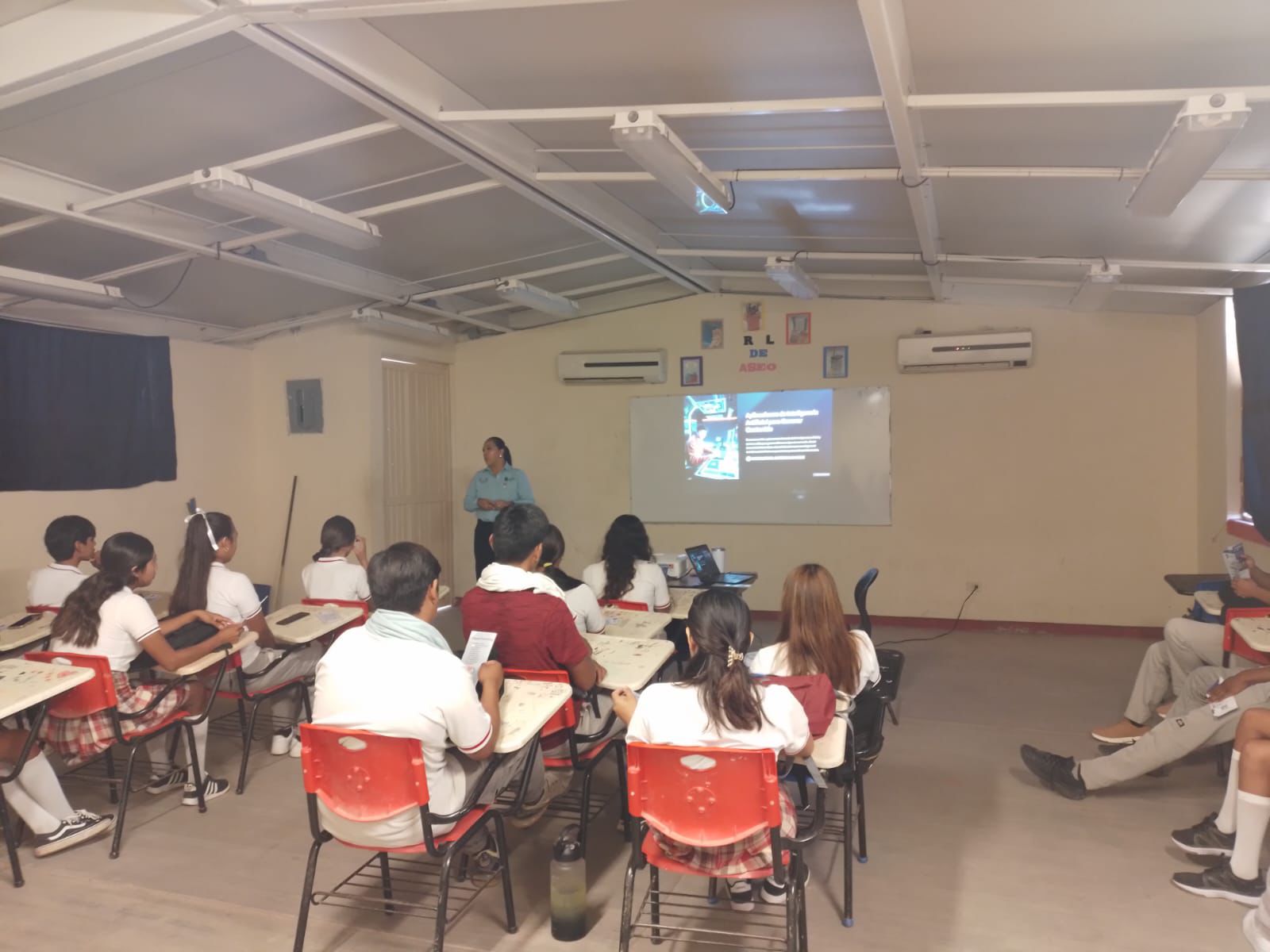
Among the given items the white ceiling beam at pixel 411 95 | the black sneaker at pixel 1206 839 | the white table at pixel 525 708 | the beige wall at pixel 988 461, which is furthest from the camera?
the beige wall at pixel 988 461

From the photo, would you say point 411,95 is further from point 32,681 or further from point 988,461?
point 988,461

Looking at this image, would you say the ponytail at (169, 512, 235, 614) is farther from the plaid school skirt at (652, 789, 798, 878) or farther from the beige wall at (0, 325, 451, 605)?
the beige wall at (0, 325, 451, 605)

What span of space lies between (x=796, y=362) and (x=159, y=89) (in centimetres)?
482

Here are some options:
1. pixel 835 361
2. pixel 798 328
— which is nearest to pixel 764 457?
pixel 835 361

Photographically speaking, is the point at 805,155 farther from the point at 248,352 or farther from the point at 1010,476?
the point at 248,352

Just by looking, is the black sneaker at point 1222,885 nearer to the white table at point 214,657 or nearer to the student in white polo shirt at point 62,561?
the white table at point 214,657

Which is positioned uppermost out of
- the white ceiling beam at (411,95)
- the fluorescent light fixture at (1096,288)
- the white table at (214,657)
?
the white ceiling beam at (411,95)

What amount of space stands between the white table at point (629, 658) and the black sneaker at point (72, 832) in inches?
76.6

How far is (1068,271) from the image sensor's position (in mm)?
5141

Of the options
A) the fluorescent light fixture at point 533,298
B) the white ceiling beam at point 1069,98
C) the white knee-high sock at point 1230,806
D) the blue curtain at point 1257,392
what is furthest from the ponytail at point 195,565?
the blue curtain at point 1257,392

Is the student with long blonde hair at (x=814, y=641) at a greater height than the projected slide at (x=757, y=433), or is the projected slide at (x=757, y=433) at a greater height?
the projected slide at (x=757, y=433)

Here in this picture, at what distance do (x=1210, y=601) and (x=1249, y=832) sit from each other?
5.10 ft

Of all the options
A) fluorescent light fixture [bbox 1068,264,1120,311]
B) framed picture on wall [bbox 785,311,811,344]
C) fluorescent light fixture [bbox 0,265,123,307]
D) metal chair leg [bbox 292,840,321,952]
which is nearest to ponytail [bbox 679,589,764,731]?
metal chair leg [bbox 292,840,321,952]

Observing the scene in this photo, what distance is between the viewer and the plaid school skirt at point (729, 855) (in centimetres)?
204
